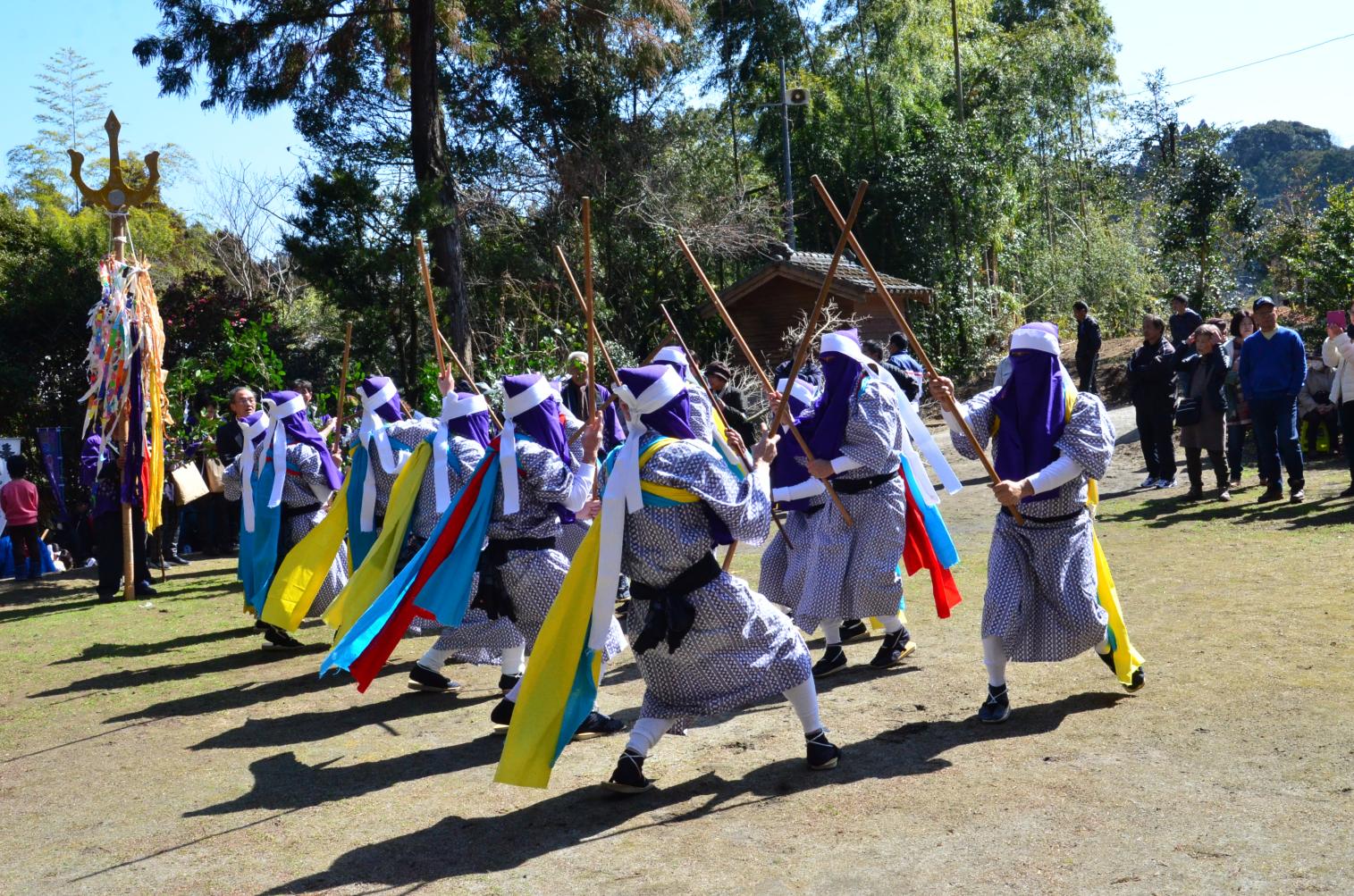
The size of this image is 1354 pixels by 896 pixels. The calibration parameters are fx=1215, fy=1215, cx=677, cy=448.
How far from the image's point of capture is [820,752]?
504 cm

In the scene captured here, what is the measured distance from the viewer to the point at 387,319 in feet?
58.3

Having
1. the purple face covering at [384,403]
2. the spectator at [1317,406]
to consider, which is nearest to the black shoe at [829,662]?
the purple face covering at [384,403]

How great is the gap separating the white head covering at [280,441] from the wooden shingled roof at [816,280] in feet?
43.9

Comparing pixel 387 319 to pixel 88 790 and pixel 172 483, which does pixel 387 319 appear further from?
pixel 88 790

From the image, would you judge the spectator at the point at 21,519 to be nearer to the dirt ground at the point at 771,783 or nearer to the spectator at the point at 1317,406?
the dirt ground at the point at 771,783

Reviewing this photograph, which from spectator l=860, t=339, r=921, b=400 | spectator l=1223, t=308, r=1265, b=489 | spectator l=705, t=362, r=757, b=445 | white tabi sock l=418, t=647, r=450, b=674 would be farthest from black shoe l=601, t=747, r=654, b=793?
spectator l=1223, t=308, r=1265, b=489

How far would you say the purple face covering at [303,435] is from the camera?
870cm

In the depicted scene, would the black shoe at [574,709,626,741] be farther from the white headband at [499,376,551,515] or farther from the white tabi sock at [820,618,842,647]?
the white tabi sock at [820,618,842,647]

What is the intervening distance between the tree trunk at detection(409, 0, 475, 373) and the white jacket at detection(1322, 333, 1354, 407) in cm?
996

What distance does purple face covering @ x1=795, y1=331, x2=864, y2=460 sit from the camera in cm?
642

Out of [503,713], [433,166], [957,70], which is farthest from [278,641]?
[957,70]

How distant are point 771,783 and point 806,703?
353mm

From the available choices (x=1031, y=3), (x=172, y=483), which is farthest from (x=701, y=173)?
(x=1031, y=3)

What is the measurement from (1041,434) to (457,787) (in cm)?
305
